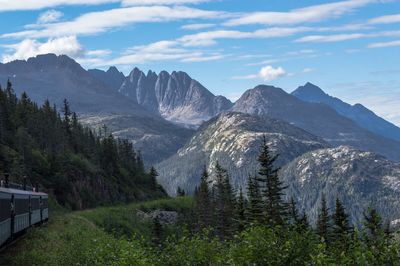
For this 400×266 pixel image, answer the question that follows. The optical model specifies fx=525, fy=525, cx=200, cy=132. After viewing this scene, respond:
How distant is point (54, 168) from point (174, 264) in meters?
93.2

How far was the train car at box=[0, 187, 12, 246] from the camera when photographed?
2597cm

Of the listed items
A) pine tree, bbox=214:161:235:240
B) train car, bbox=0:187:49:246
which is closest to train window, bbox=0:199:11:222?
train car, bbox=0:187:49:246

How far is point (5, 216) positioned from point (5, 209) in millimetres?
424

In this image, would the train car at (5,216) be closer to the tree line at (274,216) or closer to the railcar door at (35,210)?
the tree line at (274,216)

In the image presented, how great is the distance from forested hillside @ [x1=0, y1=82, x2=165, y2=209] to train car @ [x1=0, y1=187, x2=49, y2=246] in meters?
41.1

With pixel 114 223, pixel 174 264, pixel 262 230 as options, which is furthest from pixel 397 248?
pixel 114 223

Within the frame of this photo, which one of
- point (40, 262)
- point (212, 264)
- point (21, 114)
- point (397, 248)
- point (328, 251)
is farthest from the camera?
point (21, 114)

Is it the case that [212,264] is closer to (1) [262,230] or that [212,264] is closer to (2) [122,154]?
(1) [262,230]

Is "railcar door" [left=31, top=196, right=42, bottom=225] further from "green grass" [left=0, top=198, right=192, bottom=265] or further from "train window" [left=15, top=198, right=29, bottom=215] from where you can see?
"train window" [left=15, top=198, right=29, bottom=215]

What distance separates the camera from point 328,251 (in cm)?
1789

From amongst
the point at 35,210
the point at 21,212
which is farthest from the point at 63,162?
the point at 21,212

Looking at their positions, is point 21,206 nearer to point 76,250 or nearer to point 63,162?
point 76,250

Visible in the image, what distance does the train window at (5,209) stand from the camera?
2597cm

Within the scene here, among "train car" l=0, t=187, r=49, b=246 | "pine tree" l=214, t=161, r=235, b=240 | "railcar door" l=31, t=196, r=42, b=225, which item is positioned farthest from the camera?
"pine tree" l=214, t=161, r=235, b=240
